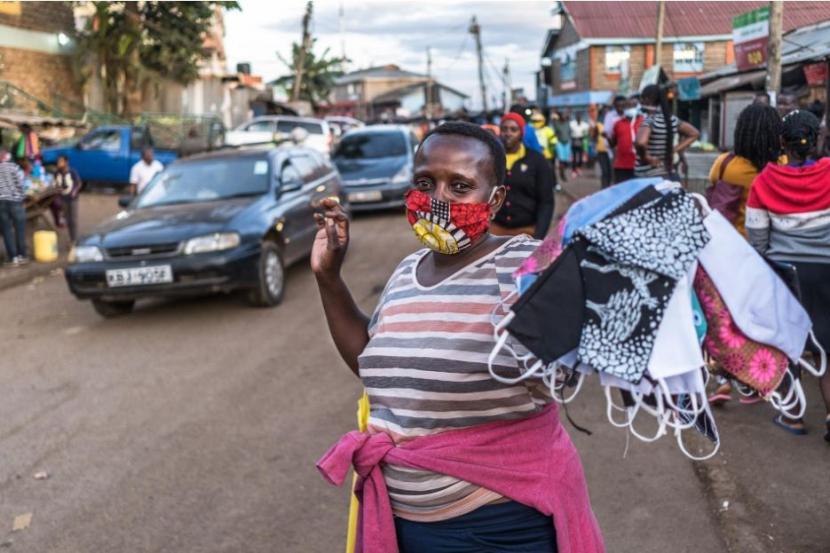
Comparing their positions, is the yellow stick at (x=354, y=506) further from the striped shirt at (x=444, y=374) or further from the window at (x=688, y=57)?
the window at (x=688, y=57)

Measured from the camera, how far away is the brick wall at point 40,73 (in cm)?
2470

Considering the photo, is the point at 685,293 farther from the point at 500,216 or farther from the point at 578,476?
the point at 500,216

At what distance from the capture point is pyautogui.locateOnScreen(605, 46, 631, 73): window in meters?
41.6

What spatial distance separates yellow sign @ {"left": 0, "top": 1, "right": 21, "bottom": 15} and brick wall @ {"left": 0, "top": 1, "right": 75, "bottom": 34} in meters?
0.12

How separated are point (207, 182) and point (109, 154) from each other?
12902mm

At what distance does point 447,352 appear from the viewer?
2.09 metres

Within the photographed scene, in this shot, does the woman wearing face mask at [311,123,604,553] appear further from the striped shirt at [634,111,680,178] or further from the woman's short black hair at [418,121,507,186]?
the striped shirt at [634,111,680,178]

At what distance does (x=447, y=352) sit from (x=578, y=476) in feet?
1.67

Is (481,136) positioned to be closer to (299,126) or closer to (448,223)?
(448,223)

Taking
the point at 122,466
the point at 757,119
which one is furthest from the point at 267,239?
the point at 757,119

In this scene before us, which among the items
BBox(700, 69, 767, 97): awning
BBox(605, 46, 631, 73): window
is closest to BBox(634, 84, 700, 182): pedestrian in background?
BBox(700, 69, 767, 97): awning

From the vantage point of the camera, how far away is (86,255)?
880 centimetres

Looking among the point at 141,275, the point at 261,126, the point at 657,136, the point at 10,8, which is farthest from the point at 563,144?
the point at 141,275

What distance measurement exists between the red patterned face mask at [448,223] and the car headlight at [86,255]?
724 cm
